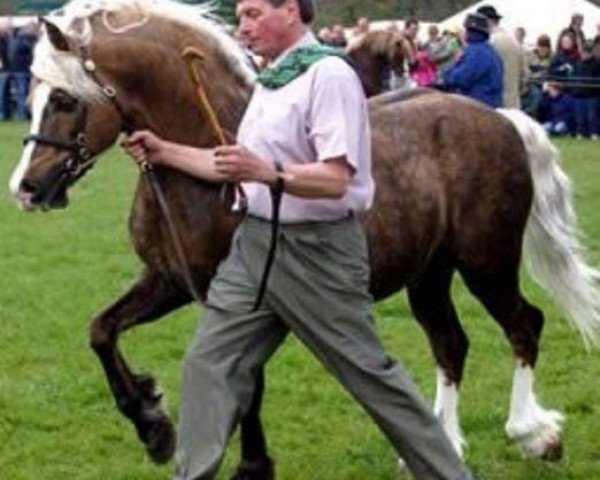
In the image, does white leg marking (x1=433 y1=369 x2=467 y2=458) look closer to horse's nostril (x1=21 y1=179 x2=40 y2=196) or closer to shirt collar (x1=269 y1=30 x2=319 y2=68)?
horse's nostril (x1=21 y1=179 x2=40 y2=196)

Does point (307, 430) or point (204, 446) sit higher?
point (204, 446)

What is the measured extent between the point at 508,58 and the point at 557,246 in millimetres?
9462

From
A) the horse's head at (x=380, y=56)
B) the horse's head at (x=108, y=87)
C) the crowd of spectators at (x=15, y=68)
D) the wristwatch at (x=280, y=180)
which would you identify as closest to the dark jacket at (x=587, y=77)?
the horse's head at (x=380, y=56)

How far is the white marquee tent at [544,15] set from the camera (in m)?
36.3

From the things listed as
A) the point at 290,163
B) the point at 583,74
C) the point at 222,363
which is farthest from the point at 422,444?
the point at 583,74

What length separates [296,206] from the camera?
207 inches

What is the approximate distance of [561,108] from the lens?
26906 millimetres

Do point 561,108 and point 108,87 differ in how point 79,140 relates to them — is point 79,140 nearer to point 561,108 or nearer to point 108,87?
point 108,87

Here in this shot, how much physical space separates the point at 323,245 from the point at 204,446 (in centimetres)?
76

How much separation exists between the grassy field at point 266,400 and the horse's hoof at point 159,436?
0.21 metres

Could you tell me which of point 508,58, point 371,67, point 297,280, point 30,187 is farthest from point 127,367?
point 508,58

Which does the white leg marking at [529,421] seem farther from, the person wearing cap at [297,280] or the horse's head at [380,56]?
the horse's head at [380,56]

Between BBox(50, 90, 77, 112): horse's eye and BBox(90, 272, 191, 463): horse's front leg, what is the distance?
865mm

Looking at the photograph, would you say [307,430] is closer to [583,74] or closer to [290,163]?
[290,163]
